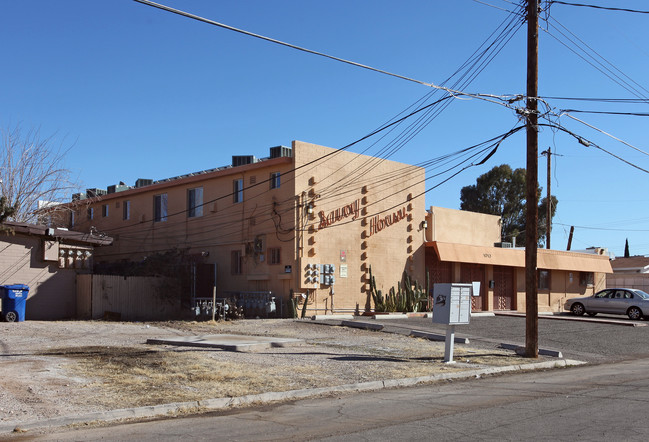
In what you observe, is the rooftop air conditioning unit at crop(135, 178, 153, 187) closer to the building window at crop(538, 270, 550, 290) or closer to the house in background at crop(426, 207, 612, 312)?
the house in background at crop(426, 207, 612, 312)

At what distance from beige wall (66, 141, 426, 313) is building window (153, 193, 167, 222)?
24cm

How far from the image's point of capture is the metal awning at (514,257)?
1189 inches

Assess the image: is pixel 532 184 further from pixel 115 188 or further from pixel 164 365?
pixel 115 188

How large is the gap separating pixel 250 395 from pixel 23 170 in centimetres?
2622

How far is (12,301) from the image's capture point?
20.9 metres

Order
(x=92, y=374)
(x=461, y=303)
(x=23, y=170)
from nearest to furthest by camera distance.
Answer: (x=92, y=374) → (x=461, y=303) → (x=23, y=170)

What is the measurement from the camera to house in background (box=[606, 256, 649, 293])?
48688mm

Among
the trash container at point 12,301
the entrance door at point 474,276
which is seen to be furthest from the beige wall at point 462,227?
the trash container at point 12,301

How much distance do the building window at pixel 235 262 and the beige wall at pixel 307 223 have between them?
0.15 meters

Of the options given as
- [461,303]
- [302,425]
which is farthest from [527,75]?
[302,425]

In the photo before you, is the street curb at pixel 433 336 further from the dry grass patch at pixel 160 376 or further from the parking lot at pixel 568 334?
the dry grass patch at pixel 160 376

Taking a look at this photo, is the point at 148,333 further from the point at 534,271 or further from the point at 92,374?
the point at 534,271

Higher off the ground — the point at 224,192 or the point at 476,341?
the point at 224,192

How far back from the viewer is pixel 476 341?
63.1 ft
